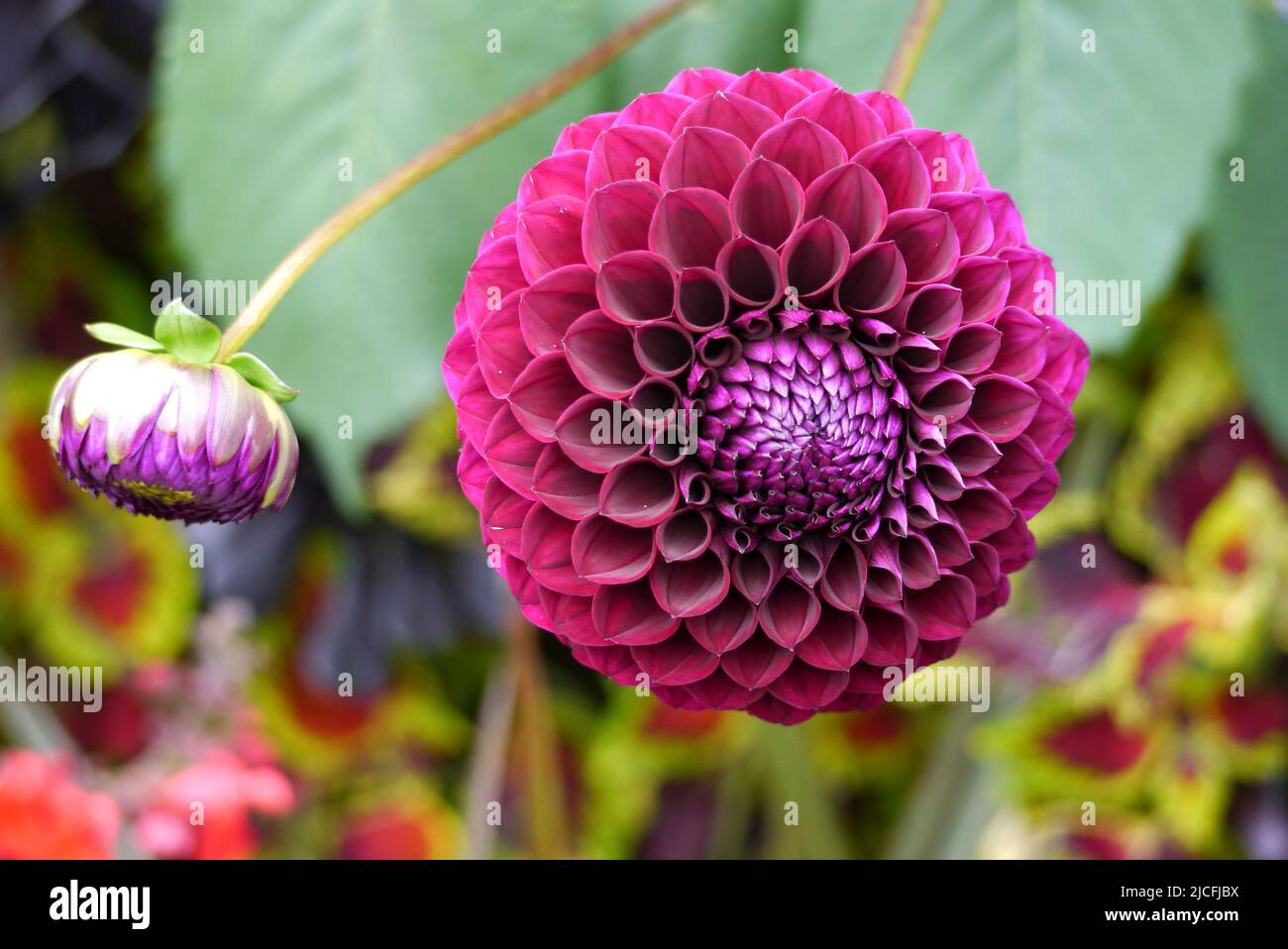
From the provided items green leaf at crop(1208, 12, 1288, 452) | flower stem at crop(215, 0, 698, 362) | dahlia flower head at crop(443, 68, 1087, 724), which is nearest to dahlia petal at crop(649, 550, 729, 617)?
dahlia flower head at crop(443, 68, 1087, 724)

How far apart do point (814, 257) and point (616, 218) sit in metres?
0.04

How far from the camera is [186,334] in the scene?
9.7 inches

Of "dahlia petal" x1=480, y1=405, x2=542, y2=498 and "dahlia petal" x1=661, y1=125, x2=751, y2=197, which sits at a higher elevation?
"dahlia petal" x1=661, y1=125, x2=751, y2=197

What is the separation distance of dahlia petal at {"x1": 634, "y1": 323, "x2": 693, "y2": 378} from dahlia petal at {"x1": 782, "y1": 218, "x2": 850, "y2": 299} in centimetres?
3

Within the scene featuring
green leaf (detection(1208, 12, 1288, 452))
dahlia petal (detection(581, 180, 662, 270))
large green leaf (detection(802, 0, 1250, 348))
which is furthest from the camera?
green leaf (detection(1208, 12, 1288, 452))

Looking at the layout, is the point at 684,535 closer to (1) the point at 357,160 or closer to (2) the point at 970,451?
(2) the point at 970,451

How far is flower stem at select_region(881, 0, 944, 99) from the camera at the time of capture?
0.93 ft

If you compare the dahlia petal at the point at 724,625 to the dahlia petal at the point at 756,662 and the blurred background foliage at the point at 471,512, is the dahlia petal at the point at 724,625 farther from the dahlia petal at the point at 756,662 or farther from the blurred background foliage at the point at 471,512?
the blurred background foliage at the point at 471,512

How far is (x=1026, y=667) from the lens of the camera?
568mm

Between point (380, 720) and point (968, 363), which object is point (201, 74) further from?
point (380, 720)

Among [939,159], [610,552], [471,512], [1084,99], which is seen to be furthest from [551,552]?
[471,512]

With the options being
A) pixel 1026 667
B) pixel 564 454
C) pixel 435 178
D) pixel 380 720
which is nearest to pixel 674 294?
pixel 564 454

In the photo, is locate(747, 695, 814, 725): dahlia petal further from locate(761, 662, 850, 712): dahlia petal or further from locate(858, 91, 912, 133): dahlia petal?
locate(858, 91, 912, 133): dahlia petal

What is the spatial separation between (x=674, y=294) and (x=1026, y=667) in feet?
1.32
